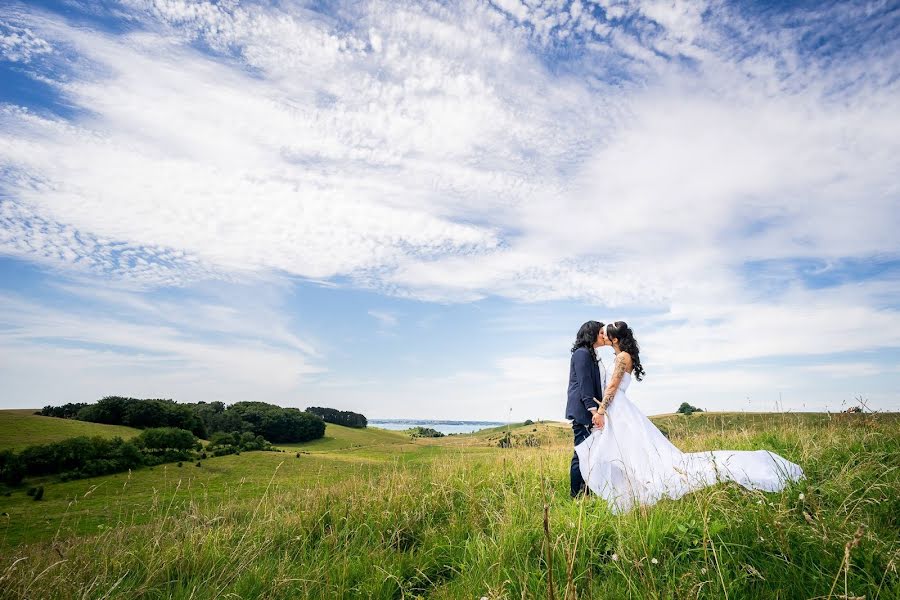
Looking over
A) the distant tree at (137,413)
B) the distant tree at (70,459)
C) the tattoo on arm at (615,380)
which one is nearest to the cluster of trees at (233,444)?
the distant tree at (137,413)

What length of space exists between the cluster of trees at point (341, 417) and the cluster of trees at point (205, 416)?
716 inches

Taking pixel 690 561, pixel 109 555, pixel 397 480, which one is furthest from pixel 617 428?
pixel 109 555

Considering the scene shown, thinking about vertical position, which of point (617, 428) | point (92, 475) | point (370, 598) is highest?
point (617, 428)

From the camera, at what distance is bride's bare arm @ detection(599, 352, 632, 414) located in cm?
A: 757

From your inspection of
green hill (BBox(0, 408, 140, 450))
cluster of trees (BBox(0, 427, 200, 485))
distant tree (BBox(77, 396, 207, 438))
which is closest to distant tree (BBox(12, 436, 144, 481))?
cluster of trees (BBox(0, 427, 200, 485))

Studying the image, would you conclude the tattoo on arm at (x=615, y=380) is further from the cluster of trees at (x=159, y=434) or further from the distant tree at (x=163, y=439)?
the distant tree at (x=163, y=439)

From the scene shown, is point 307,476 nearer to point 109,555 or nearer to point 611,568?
point 109,555

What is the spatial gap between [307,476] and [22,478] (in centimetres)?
6091

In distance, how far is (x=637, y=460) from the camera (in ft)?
22.4

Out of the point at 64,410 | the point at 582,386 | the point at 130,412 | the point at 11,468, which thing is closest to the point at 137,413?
the point at 130,412

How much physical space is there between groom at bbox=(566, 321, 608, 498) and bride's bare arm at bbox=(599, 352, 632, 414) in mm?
236

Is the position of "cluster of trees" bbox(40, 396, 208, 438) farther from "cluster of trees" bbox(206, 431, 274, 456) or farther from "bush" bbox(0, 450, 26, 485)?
"bush" bbox(0, 450, 26, 485)

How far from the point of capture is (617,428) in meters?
7.23

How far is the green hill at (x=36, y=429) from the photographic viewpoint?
54.8 meters
